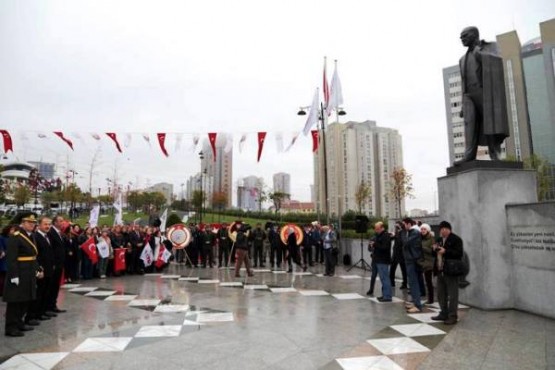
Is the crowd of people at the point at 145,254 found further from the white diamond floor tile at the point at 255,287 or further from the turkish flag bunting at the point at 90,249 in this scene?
the white diamond floor tile at the point at 255,287

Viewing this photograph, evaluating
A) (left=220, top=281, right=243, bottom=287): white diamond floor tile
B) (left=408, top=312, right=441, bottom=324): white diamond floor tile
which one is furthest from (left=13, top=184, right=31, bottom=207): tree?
(left=408, top=312, right=441, bottom=324): white diamond floor tile

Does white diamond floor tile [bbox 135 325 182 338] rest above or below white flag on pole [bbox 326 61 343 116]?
below

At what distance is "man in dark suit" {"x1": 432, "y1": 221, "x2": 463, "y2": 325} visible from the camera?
6.27 m

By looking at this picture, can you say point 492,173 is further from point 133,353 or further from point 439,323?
point 133,353

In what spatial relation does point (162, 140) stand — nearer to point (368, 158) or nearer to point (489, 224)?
point (489, 224)

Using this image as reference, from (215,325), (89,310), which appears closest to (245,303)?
(215,325)

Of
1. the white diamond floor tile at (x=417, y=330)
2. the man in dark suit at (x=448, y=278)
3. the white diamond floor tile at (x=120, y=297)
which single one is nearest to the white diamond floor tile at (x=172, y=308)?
the white diamond floor tile at (x=120, y=297)

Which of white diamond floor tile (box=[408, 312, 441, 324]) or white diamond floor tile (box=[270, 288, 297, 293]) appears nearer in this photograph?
white diamond floor tile (box=[408, 312, 441, 324])

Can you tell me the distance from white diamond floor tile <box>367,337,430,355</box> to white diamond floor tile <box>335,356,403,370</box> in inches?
11.3

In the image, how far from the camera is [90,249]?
12109 millimetres

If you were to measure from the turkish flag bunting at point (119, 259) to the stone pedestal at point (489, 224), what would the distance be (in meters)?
11.2

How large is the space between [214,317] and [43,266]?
11.1 feet

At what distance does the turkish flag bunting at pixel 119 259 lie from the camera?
13.3 m

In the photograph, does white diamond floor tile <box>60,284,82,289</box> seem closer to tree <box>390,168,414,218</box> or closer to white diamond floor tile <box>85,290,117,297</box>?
white diamond floor tile <box>85,290,117,297</box>
